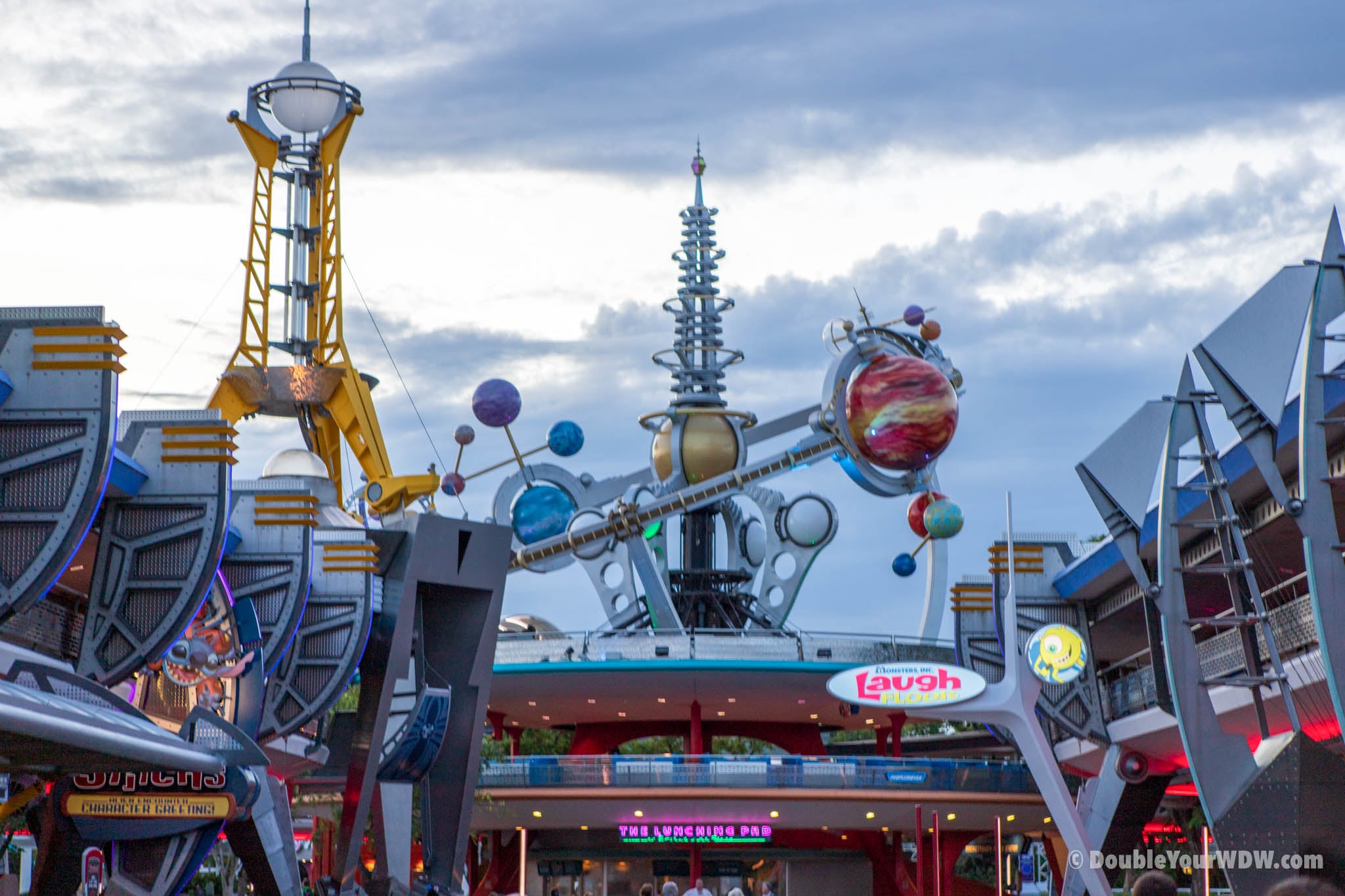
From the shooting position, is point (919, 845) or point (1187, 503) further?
point (919, 845)

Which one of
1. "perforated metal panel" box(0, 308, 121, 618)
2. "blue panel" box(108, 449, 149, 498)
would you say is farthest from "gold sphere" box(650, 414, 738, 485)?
"perforated metal panel" box(0, 308, 121, 618)

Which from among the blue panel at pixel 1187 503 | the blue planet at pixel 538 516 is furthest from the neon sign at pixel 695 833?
the blue panel at pixel 1187 503

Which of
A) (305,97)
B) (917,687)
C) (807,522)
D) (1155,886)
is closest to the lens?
(1155,886)

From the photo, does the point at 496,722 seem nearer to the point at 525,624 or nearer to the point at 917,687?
the point at 525,624

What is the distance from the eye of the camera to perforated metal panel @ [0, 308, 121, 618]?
72.4 feet

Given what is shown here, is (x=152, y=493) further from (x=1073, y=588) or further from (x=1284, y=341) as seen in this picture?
(x=1073, y=588)

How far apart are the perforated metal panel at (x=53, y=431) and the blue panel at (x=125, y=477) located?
3764mm

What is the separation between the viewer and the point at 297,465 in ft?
123

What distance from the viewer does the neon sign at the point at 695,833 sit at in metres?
53.9

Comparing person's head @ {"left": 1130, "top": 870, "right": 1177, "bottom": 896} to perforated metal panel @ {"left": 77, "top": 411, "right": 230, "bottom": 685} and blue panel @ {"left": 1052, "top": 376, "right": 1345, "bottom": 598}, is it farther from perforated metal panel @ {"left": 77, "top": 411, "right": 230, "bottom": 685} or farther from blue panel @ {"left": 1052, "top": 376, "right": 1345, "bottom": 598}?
perforated metal panel @ {"left": 77, "top": 411, "right": 230, "bottom": 685}

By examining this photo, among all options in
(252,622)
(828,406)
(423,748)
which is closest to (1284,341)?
(252,622)
